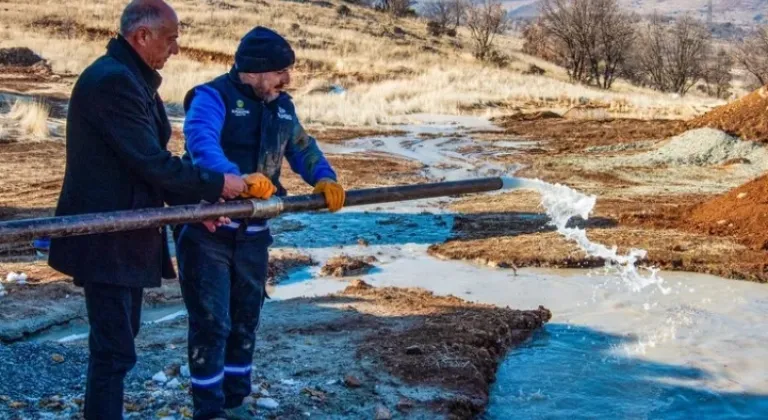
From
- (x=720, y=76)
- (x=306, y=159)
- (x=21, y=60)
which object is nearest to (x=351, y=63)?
(x=21, y=60)

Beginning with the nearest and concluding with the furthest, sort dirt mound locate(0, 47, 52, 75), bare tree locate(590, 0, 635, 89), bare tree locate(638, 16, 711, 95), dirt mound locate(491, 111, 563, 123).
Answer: dirt mound locate(491, 111, 563, 123), dirt mound locate(0, 47, 52, 75), bare tree locate(590, 0, 635, 89), bare tree locate(638, 16, 711, 95)

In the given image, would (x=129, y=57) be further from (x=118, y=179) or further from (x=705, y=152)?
(x=705, y=152)

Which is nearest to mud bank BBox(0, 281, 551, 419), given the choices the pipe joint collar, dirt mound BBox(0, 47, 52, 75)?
the pipe joint collar

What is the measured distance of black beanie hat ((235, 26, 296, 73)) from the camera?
359cm

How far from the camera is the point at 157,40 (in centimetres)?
326

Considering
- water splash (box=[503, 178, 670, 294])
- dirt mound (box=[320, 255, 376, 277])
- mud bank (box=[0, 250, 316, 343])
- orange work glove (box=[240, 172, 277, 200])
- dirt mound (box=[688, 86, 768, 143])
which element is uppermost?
orange work glove (box=[240, 172, 277, 200])

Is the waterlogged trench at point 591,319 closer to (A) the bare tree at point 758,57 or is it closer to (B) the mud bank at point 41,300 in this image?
(B) the mud bank at point 41,300

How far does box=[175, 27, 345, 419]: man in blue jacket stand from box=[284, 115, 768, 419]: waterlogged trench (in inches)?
63.1

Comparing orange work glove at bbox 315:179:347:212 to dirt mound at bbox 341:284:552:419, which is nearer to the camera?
orange work glove at bbox 315:179:347:212

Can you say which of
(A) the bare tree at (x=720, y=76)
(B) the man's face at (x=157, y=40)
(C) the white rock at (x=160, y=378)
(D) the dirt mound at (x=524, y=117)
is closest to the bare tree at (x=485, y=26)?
(A) the bare tree at (x=720, y=76)

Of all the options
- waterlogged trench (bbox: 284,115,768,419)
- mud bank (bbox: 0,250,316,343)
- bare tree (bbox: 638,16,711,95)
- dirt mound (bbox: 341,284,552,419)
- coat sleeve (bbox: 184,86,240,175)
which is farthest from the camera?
bare tree (bbox: 638,16,711,95)

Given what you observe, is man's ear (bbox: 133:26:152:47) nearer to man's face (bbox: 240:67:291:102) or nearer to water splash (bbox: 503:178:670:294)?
man's face (bbox: 240:67:291:102)

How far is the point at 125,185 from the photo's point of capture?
3250mm

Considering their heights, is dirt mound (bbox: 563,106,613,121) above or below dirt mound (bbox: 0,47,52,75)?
above
